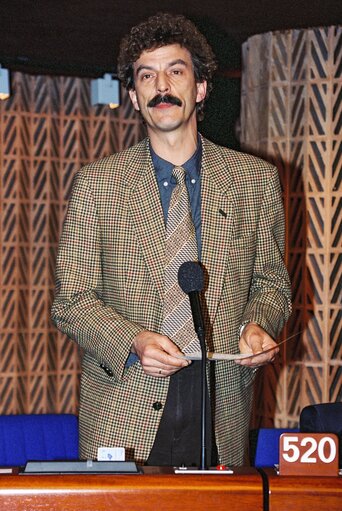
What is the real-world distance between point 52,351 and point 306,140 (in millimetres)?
2837

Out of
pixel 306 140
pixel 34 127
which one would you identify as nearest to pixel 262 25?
pixel 306 140

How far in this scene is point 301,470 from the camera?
184 centimetres

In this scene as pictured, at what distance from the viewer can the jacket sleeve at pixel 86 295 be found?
A: 94.3 inches

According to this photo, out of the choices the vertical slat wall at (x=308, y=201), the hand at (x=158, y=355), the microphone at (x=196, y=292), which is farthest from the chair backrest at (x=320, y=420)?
the vertical slat wall at (x=308, y=201)

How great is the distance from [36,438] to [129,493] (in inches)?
76.2

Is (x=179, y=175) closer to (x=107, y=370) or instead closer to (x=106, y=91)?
(x=107, y=370)

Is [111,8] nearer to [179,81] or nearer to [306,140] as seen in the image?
[306,140]

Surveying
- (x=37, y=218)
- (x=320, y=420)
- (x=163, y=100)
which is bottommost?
(x=37, y=218)

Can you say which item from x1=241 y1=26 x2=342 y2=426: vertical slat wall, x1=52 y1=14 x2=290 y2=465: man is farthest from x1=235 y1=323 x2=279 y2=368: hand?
x1=241 y1=26 x2=342 y2=426: vertical slat wall

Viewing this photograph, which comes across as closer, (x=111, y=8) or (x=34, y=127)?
(x=111, y=8)

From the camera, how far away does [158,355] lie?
221 centimetres

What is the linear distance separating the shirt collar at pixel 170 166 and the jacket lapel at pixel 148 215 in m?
0.02

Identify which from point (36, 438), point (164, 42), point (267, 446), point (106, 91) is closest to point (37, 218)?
point (106, 91)

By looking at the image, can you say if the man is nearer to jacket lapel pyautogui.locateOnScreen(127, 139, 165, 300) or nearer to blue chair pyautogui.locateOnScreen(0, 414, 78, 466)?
jacket lapel pyautogui.locateOnScreen(127, 139, 165, 300)
